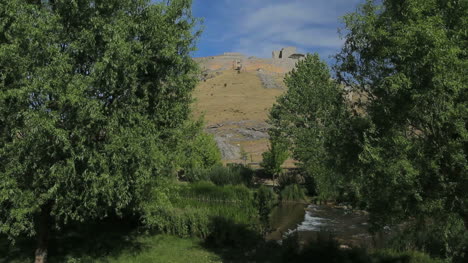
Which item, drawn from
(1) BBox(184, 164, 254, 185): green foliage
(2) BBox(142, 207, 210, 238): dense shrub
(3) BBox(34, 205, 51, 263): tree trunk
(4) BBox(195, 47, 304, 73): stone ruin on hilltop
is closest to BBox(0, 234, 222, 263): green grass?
(2) BBox(142, 207, 210, 238): dense shrub

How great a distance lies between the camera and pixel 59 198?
11.1 meters

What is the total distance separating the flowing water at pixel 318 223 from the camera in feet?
72.2

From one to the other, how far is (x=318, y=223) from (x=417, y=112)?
18444 millimetres

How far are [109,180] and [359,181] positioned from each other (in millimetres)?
6644

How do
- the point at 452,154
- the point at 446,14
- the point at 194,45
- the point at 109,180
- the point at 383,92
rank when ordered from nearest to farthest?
the point at 452,154, the point at 446,14, the point at 383,92, the point at 109,180, the point at 194,45

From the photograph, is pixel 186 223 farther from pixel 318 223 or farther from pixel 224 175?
pixel 224 175

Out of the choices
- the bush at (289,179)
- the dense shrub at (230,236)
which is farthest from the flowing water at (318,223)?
the bush at (289,179)

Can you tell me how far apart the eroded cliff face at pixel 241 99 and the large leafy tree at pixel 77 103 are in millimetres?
19250

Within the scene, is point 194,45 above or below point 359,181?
above

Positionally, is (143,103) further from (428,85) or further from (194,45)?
(428,85)

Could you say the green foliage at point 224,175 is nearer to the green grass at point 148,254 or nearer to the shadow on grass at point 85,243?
the shadow on grass at point 85,243

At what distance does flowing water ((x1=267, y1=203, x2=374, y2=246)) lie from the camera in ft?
72.2

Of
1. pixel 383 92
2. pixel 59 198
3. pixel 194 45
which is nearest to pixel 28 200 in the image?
pixel 59 198

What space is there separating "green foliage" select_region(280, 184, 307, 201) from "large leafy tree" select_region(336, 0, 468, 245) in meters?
24.6
